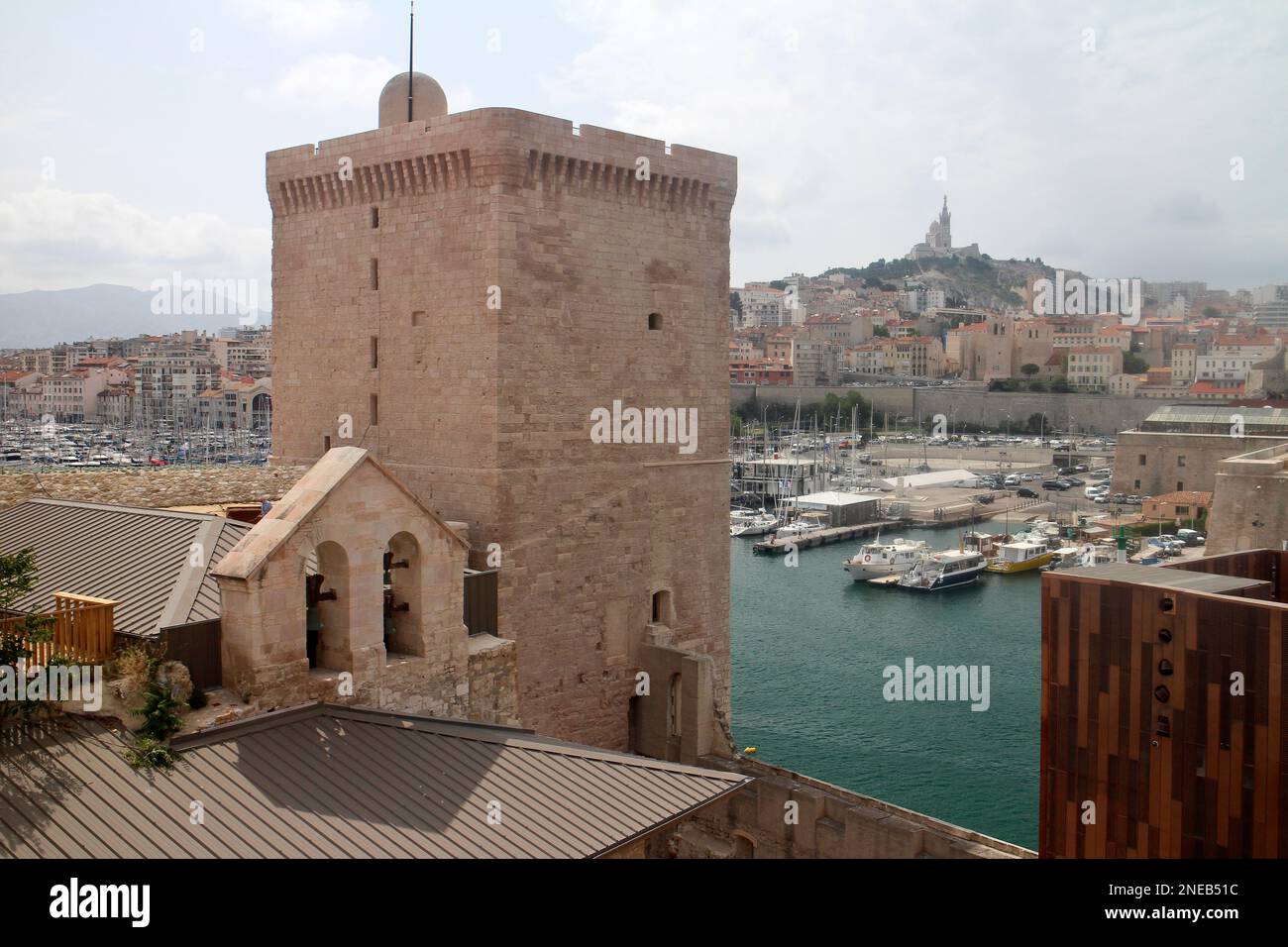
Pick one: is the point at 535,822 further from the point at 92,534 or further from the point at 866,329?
the point at 866,329

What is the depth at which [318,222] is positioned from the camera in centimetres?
1812

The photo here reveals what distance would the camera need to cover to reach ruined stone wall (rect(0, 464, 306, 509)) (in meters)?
16.3

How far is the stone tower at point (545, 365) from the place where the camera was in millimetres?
16094

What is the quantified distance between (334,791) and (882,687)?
97.3 ft

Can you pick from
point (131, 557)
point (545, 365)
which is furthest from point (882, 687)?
point (131, 557)

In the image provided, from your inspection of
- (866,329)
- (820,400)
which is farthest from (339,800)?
(866,329)

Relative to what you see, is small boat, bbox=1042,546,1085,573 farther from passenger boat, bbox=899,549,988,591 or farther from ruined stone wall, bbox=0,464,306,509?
ruined stone wall, bbox=0,464,306,509

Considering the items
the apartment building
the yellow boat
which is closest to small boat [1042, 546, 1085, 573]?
the yellow boat

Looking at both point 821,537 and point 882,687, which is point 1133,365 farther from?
point 882,687

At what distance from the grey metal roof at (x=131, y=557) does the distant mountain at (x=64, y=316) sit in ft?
380

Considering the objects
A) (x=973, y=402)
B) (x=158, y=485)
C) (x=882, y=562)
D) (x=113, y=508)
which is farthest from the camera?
(x=973, y=402)

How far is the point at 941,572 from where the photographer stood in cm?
5112

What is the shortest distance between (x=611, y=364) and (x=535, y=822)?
918 centimetres

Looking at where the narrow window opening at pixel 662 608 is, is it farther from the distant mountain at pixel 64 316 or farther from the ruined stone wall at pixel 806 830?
the distant mountain at pixel 64 316
